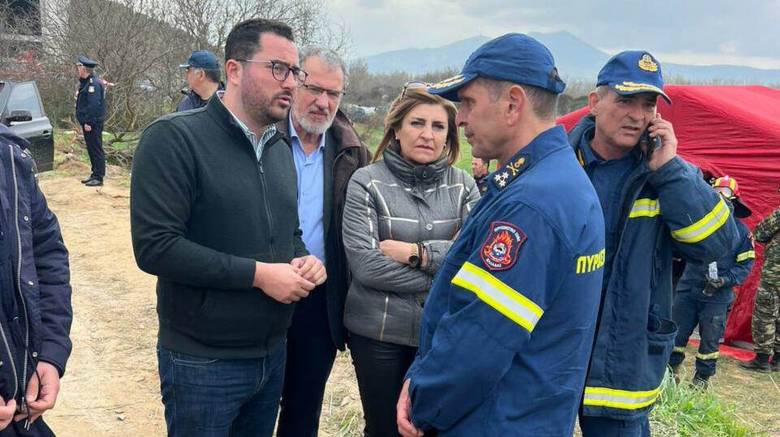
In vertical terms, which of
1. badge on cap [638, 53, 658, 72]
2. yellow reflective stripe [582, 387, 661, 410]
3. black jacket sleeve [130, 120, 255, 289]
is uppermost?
badge on cap [638, 53, 658, 72]

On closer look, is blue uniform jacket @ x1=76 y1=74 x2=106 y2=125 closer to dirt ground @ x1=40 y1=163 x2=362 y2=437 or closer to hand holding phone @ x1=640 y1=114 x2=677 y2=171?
dirt ground @ x1=40 y1=163 x2=362 y2=437

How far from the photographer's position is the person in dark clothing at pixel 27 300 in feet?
6.03

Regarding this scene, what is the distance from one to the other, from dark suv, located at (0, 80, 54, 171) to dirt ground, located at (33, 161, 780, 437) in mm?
1690

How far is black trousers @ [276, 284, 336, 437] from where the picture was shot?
2.85 metres

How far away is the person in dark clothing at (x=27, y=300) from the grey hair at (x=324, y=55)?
1.28 meters

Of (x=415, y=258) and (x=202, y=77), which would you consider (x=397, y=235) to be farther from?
(x=202, y=77)

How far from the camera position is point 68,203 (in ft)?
30.7

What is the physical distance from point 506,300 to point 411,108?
1.50 m

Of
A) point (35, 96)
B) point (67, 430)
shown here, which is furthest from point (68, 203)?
point (67, 430)

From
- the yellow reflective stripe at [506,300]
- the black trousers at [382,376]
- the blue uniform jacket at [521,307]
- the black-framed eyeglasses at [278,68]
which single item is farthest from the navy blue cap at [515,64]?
the black trousers at [382,376]

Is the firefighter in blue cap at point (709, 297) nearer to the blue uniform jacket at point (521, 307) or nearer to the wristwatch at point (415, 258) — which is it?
the wristwatch at point (415, 258)

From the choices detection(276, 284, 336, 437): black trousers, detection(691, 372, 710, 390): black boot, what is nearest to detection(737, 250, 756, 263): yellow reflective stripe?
detection(691, 372, 710, 390): black boot

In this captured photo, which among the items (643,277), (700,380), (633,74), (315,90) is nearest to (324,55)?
(315,90)

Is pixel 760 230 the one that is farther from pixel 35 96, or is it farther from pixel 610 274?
pixel 35 96
